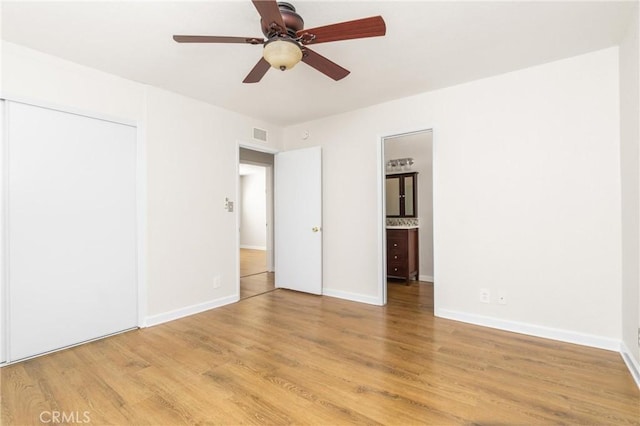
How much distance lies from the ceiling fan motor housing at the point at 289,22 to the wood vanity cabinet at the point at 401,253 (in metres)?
3.58

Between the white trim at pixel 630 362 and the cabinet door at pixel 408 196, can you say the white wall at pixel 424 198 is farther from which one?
the white trim at pixel 630 362

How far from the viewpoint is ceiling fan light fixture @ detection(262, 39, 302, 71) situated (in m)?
1.83

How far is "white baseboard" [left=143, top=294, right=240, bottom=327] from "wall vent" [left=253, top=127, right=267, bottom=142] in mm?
2148

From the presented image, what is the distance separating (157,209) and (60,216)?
0.78 metres

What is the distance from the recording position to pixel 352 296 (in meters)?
4.02

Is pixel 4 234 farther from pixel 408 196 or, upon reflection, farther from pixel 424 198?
pixel 424 198

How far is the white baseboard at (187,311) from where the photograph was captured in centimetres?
312

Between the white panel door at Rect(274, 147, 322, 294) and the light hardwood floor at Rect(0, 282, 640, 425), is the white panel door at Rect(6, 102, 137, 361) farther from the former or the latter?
the white panel door at Rect(274, 147, 322, 294)

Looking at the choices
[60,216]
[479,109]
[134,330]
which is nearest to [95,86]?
[60,216]

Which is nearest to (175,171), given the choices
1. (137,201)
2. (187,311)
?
(137,201)

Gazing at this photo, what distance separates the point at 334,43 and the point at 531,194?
2.18 meters

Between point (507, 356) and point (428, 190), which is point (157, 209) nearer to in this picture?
point (507, 356)

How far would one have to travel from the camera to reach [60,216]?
2607 mm
